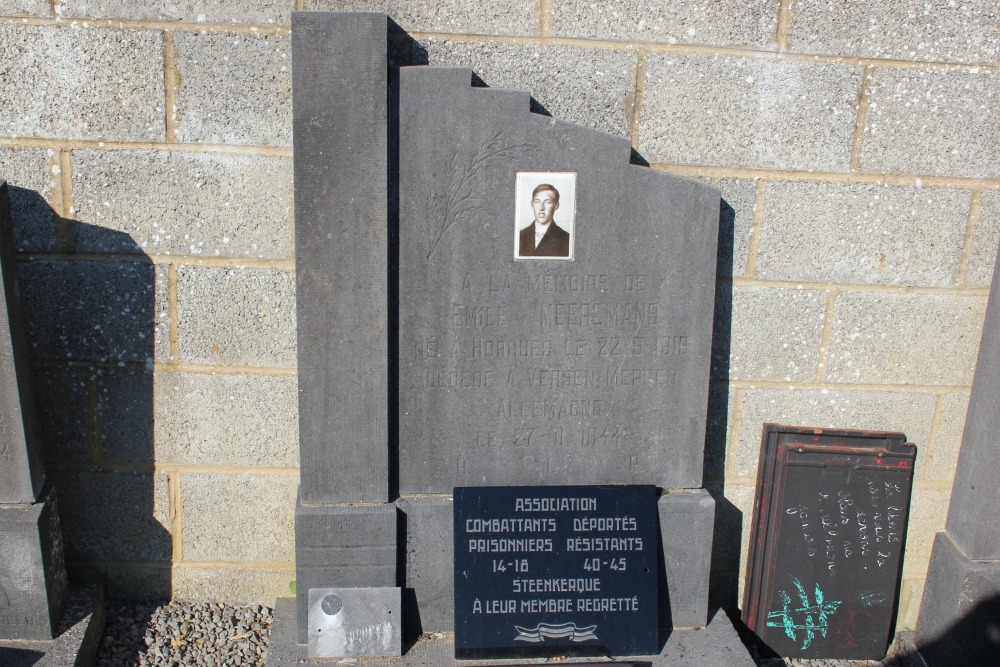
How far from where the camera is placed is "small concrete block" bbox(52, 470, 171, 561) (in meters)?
2.99

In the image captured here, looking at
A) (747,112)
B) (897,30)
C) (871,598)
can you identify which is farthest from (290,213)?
(871,598)

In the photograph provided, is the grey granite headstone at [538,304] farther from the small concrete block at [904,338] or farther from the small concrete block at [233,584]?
the small concrete block at [233,584]

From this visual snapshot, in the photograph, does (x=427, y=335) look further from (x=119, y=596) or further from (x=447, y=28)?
(x=119, y=596)

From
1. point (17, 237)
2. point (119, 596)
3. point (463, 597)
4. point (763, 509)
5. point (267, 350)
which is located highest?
point (17, 237)

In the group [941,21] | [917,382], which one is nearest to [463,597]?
[917,382]

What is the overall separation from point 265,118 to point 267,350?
2.68 feet

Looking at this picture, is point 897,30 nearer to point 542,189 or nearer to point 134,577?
point 542,189

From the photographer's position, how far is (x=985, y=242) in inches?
115

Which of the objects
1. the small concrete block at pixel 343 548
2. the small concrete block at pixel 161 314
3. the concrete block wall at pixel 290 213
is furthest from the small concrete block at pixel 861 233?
the small concrete block at pixel 161 314

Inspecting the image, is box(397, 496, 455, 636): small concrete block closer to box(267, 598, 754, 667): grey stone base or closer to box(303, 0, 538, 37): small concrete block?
box(267, 598, 754, 667): grey stone base

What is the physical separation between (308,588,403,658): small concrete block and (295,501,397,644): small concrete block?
0.03 m

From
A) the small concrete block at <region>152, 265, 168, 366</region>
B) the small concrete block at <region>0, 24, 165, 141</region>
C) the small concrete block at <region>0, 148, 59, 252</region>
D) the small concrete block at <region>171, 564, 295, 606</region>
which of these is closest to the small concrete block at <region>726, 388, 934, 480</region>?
the small concrete block at <region>171, 564, 295, 606</region>

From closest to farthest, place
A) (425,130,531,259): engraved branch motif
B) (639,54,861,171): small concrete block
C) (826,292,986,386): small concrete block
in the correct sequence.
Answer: (425,130,531,259): engraved branch motif, (639,54,861,171): small concrete block, (826,292,986,386): small concrete block

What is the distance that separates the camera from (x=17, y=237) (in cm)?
280
